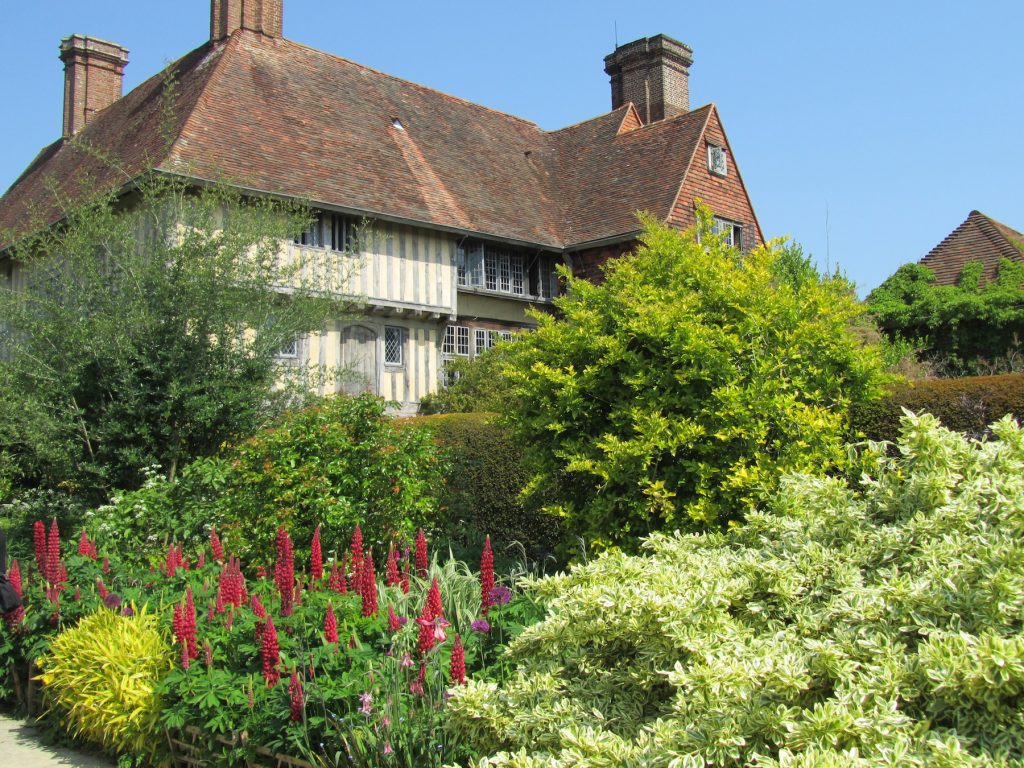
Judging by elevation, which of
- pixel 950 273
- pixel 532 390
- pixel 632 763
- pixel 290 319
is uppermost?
pixel 950 273

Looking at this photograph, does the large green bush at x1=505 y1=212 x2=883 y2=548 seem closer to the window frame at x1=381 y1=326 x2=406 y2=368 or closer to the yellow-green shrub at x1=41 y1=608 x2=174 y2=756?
the yellow-green shrub at x1=41 y1=608 x2=174 y2=756

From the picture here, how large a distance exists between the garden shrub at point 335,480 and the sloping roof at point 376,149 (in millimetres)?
10172

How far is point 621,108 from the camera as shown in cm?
2622

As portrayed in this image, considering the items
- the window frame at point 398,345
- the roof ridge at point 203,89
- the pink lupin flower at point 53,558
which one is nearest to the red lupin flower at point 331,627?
the pink lupin flower at point 53,558

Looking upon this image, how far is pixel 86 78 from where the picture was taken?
27.3 m

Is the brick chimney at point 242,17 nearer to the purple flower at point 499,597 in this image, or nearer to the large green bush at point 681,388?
the large green bush at point 681,388

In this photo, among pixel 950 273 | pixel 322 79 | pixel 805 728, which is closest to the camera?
pixel 805 728

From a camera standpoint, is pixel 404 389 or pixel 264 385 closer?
pixel 264 385

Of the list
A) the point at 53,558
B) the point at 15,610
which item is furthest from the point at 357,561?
the point at 15,610

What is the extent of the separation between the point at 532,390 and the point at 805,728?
160 inches

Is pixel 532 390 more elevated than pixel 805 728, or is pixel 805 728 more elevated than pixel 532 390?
pixel 532 390

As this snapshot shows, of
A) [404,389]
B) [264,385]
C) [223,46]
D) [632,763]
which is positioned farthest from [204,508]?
[223,46]

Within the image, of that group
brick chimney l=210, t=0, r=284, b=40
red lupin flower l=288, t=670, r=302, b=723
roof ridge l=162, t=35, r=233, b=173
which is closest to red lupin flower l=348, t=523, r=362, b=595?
red lupin flower l=288, t=670, r=302, b=723

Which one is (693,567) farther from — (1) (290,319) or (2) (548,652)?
(1) (290,319)
